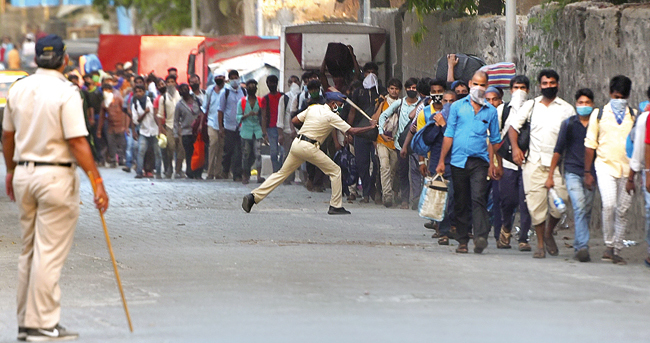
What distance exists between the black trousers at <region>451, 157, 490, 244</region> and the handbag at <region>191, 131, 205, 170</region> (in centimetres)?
1041

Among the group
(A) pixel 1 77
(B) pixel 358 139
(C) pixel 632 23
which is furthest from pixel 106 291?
(A) pixel 1 77

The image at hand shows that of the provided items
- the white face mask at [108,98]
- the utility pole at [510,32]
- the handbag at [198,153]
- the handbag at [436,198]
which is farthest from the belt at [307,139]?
the white face mask at [108,98]

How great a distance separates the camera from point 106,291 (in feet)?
27.8

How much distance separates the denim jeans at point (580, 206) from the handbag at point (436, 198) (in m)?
1.33

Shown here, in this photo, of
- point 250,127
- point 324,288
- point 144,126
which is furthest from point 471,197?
point 144,126

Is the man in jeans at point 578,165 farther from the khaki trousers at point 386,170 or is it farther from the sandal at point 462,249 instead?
the khaki trousers at point 386,170

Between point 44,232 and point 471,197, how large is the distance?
16.5 ft

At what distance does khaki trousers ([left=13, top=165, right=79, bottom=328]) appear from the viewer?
6512mm

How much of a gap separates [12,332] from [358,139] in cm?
953

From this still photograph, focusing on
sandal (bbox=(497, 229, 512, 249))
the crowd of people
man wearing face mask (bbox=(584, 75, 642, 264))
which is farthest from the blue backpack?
man wearing face mask (bbox=(584, 75, 642, 264))

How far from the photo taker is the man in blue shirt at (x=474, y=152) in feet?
34.2

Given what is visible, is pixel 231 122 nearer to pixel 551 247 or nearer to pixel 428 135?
pixel 428 135

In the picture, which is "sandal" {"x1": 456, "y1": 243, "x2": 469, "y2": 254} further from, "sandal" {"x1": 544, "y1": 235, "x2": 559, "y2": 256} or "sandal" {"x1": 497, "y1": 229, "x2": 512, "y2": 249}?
"sandal" {"x1": 544, "y1": 235, "x2": 559, "y2": 256}

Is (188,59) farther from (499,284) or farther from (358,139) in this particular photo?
(499,284)
